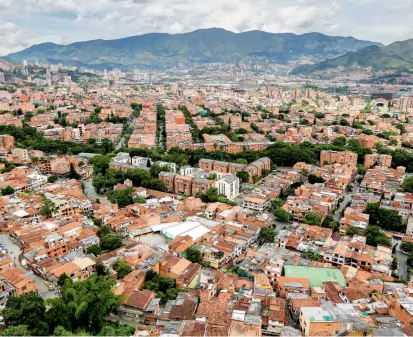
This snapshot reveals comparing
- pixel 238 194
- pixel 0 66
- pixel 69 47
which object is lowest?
pixel 238 194

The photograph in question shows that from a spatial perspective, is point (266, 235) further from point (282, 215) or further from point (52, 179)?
point (52, 179)

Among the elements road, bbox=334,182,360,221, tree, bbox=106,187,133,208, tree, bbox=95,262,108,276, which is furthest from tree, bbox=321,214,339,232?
tree, bbox=95,262,108,276

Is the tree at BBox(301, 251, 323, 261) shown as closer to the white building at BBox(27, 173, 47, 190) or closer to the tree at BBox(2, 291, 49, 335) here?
the tree at BBox(2, 291, 49, 335)

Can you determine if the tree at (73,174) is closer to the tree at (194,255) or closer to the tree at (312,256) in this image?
the tree at (194,255)

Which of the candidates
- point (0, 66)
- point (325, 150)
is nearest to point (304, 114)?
point (325, 150)

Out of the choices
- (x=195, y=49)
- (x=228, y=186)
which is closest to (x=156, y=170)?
(x=228, y=186)

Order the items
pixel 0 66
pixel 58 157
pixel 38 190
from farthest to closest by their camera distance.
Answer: pixel 0 66, pixel 58 157, pixel 38 190

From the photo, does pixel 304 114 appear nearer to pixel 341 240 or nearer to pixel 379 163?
pixel 379 163
